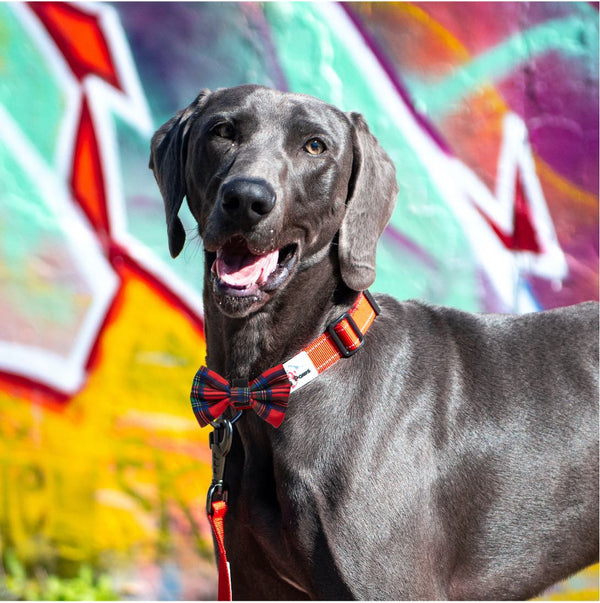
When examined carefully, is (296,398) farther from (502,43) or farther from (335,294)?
(502,43)

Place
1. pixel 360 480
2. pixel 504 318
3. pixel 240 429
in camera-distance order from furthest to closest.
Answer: pixel 504 318, pixel 240 429, pixel 360 480

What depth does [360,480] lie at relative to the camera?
2209mm

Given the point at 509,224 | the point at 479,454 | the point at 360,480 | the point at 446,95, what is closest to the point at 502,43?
the point at 446,95

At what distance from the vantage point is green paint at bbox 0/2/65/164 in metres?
3.86

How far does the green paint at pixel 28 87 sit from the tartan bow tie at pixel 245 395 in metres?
2.06

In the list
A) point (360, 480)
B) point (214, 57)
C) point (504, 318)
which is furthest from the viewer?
point (214, 57)

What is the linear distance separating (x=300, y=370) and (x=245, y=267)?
37 centimetres

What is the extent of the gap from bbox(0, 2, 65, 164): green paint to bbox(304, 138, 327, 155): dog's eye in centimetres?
202

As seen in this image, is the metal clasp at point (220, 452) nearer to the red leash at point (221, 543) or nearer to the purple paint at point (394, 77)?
the red leash at point (221, 543)

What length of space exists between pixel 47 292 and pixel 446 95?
2.35 meters

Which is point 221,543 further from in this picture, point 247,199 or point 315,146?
point 315,146

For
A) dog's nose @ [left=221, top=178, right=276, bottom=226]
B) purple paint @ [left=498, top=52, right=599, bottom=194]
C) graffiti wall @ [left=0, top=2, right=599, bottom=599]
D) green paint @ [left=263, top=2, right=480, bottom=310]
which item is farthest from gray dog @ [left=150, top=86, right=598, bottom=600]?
purple paint @ [left=498, top=52, right=599, bottom=194]

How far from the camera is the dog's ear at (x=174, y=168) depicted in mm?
2527

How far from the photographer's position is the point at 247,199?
2.11 m
